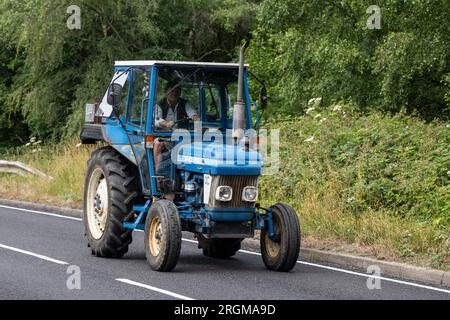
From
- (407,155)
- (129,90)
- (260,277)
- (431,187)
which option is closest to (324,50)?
(407,155)

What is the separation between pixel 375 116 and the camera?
68.2ft

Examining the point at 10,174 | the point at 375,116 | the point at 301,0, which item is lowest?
the point at 10,174

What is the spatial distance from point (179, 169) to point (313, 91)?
12.5 m

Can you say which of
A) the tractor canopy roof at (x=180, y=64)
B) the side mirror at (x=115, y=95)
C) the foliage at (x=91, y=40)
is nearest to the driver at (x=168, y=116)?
the tractor canopy roof at (x=180, y=64)

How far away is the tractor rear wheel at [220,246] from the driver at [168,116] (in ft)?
4.30

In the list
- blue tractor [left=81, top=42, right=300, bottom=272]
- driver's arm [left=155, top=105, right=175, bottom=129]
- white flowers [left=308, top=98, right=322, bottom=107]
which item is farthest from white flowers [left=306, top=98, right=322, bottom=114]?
driver's arm [left=155, top=105, right=175, bottom=129]

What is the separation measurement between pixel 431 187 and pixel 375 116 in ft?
14.7

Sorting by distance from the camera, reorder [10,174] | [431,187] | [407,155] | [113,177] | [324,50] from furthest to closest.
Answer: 1. [10,174]
2. [324,50]
3. [407,155]
4. [431,187]
5. [113,177]

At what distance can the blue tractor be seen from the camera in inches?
513
